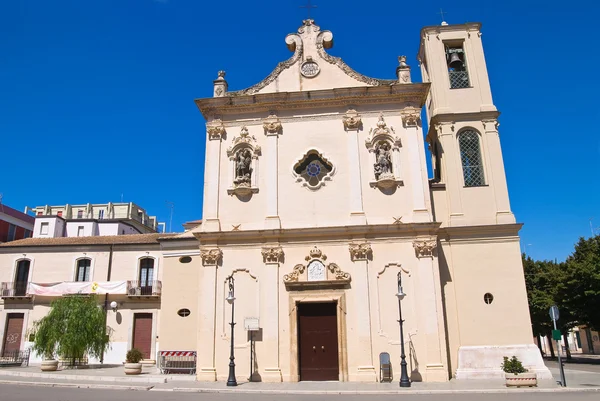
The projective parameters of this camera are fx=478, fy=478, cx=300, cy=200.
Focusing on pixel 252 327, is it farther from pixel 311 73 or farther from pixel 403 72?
pixel 403 72

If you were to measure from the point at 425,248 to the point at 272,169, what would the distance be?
735 centimetres

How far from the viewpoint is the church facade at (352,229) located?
747 inches

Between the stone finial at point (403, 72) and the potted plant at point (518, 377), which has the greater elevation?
the stone finial at point (403, 72)

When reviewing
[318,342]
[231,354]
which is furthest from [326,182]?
[231,354]

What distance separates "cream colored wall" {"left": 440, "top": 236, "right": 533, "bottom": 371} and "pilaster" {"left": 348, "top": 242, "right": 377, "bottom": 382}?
3481mm

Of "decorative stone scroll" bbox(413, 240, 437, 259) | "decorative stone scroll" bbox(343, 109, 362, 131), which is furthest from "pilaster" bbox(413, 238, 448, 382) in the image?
"decorative stone scroll" bbox(343, 109, 362, 131)

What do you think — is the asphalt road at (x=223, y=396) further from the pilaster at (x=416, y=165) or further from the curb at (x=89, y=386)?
the pilaster at (x=416, y=165)

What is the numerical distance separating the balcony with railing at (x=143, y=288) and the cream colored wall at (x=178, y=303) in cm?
571

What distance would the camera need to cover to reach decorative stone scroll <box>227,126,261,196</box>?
69.2 feet

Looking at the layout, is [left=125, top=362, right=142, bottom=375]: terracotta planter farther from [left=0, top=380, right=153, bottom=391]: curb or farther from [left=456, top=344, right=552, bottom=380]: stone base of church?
[left=456, top=344, right=552, bottom=380]: stone base of church

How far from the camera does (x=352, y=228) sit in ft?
64.4

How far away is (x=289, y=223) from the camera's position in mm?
20516

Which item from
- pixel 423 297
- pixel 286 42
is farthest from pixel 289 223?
pixel 286 42

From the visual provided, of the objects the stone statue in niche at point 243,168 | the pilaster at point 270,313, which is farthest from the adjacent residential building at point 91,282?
the pilaster at point 270,313
